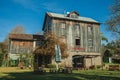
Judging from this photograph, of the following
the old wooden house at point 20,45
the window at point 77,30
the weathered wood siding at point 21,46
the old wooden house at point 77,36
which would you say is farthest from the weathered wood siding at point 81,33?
the weathered wood siding at point 21,46

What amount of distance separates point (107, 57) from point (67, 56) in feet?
92.9

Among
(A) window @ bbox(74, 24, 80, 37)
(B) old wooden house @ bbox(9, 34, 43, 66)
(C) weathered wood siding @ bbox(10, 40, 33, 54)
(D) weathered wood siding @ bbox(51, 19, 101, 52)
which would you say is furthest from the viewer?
(A) window @ bbox(74, 24, 80, 37)

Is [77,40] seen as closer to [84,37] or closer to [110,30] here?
[84,37]

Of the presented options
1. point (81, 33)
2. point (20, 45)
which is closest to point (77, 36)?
point (81, 33)

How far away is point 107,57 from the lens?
59.6m

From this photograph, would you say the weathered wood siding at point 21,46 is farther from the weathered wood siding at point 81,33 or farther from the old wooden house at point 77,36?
the weathered wood siding at point 81,33

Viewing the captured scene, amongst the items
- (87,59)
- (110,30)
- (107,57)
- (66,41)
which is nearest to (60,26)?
(66,41)

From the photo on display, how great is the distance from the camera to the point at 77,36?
37688mm

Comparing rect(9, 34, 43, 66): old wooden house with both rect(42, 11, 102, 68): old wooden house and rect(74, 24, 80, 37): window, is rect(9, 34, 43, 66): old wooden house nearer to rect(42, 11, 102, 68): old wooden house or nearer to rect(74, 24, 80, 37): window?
rect(42, 11, 102, 68): old wooden house

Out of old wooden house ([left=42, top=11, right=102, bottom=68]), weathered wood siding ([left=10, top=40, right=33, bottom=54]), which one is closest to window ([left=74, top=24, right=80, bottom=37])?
old wooden house ([left=42, top=11, right=102, bottom=68])

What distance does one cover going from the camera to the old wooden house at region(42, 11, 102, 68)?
36.4m

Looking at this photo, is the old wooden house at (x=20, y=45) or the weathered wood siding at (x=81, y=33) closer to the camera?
the old wooden house at (x=20, y=45)

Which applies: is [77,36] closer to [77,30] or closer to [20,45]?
[77,30]

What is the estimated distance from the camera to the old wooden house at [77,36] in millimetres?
36375
